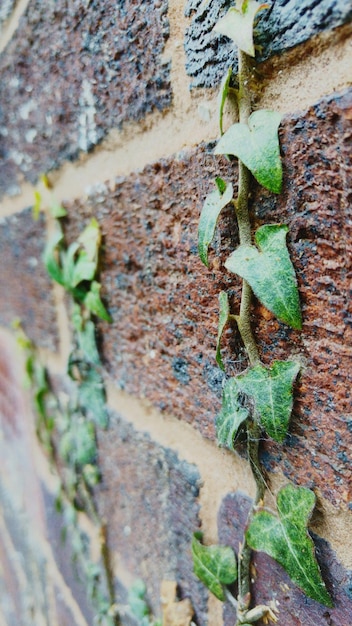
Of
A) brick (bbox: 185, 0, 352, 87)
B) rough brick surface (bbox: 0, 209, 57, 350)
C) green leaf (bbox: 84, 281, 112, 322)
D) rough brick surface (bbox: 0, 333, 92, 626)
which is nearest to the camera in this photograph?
brick (bbox: 185, 0, 352, 87)

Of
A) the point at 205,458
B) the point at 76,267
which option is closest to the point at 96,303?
the point at 76,267

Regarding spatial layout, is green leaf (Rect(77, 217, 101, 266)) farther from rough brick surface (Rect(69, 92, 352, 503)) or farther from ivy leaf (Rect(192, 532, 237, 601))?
ivy leaf (Rect(192, 532, 237, 601))

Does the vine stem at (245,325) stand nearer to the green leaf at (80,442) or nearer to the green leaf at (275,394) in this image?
the green leaf at (275,394)

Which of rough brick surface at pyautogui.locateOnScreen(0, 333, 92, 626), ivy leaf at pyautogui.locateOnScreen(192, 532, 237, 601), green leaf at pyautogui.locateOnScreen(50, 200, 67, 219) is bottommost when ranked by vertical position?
rough brick surface at pyautogui.locateOnScreen(0, 333, 92, 626)

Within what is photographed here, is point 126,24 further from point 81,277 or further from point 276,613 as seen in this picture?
point 276,613

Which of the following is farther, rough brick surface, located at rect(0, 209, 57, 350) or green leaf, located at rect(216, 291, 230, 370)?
rough brick surface, located at rect(0, 209, 57, 350)

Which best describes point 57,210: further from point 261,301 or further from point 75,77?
point 261,301

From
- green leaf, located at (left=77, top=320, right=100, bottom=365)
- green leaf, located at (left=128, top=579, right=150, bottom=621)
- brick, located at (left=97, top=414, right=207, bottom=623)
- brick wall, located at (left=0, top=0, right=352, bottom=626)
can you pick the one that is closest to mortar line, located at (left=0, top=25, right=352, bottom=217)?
brick wall, located at (left=0, top=0, right=352, bottom=626)

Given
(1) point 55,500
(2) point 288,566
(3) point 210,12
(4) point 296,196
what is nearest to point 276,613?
(2) point 288,566
